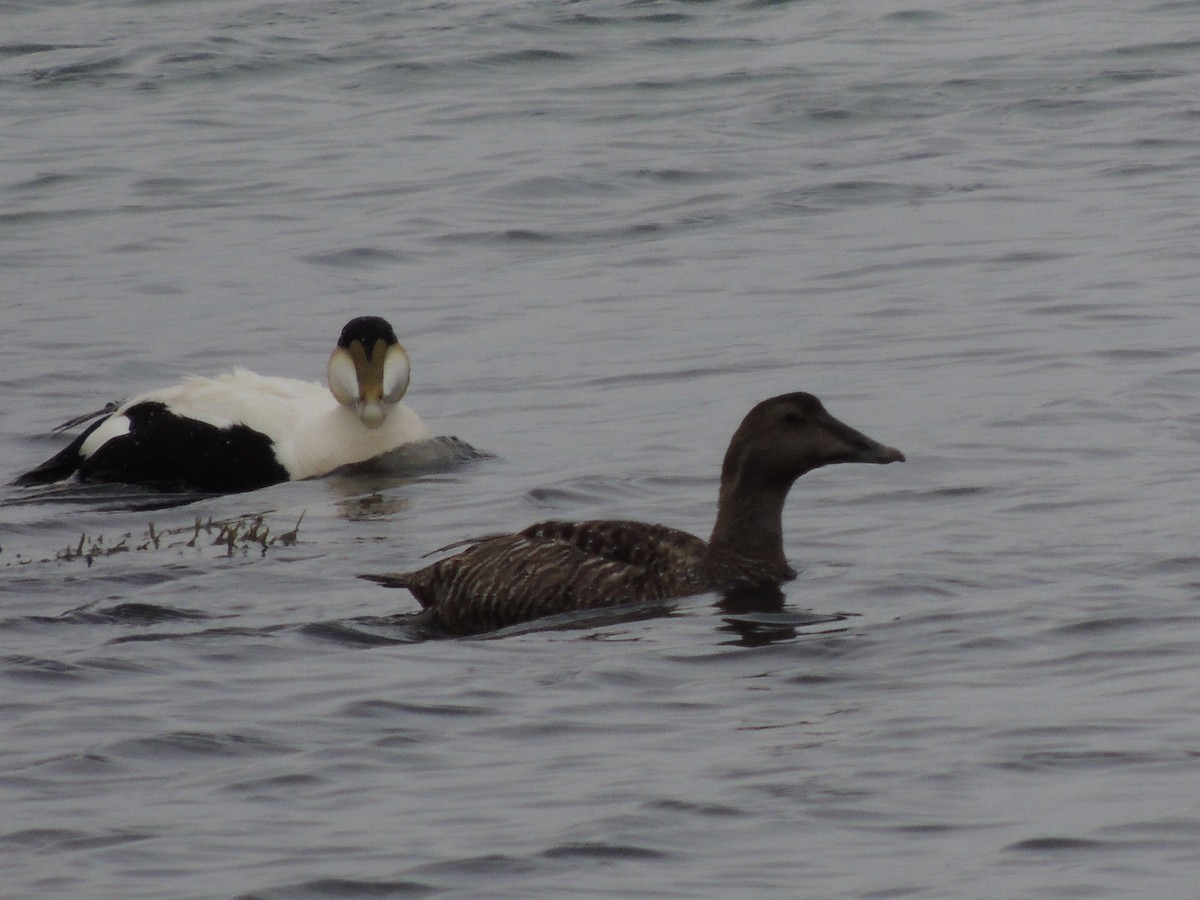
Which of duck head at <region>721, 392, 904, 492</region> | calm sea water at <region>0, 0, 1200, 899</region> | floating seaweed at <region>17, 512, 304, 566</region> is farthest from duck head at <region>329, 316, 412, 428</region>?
duck head at <region>721, 392, 904, 492</region>

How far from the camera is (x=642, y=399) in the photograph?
12.1 m

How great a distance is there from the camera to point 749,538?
8367 mm

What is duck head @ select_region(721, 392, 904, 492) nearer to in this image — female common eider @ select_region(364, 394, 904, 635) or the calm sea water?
female common eider @ select_region(364, 394, 904, 635)

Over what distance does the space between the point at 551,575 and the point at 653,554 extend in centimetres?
39

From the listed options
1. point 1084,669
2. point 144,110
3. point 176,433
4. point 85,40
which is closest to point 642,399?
point 176,433

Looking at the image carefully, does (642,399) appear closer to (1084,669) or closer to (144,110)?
(1084,669)

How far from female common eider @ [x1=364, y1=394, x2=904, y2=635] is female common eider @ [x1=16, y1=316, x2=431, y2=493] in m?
3.23

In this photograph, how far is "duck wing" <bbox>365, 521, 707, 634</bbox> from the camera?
7957 mm

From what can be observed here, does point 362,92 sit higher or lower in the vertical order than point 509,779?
higher

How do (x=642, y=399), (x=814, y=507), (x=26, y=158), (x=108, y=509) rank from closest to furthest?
(x=814, y=507) → (x=108, y=509) → (x=642, y=399) → (x=26, y=158)

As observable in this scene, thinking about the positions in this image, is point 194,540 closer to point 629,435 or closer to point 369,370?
point 369,370

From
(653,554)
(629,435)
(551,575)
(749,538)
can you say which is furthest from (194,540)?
(629,435)

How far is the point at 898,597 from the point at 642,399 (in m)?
4.18

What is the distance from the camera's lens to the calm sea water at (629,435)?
19.2 feet
